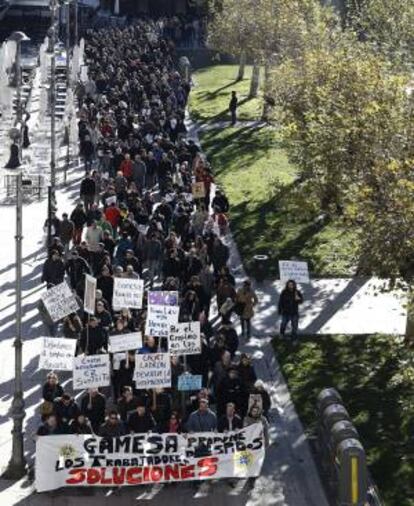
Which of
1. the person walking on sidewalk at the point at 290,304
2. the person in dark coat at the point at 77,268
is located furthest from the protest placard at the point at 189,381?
the person in dark coat at the point at 77,268

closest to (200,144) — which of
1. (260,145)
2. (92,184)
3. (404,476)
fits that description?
(260,145)

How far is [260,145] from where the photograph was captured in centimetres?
4528

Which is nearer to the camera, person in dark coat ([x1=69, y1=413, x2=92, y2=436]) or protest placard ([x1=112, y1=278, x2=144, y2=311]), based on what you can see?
person in dark coat ([x1=69, y1=413, x2=92, y2=436])

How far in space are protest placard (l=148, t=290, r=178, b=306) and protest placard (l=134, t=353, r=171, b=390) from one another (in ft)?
5.49

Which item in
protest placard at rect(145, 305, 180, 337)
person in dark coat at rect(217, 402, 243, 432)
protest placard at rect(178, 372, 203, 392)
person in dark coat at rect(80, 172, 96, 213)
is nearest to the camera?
person in dark coat at rect(217, 402, 243, 432)

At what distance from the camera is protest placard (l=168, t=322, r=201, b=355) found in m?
20.0

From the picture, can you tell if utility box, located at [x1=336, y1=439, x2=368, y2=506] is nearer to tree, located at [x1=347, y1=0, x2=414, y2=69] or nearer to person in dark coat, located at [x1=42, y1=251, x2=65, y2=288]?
person in dark coat, located at [x1=42, y1=251, x2=65, y2=288]

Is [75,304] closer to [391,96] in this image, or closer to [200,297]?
[200,297]

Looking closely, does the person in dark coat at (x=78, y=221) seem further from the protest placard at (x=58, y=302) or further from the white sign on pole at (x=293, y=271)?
the protest placard at (x=58, y=302)

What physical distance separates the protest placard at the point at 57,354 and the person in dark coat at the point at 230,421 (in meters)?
2.78

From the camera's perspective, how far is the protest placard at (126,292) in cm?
2169

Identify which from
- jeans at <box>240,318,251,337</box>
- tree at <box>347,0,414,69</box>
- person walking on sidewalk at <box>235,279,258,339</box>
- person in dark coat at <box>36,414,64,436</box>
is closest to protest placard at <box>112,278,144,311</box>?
person walking on sidewalk at <box>235,279,258,339</box>

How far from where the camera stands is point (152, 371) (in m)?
19.1

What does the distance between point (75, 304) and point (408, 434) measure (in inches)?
245
